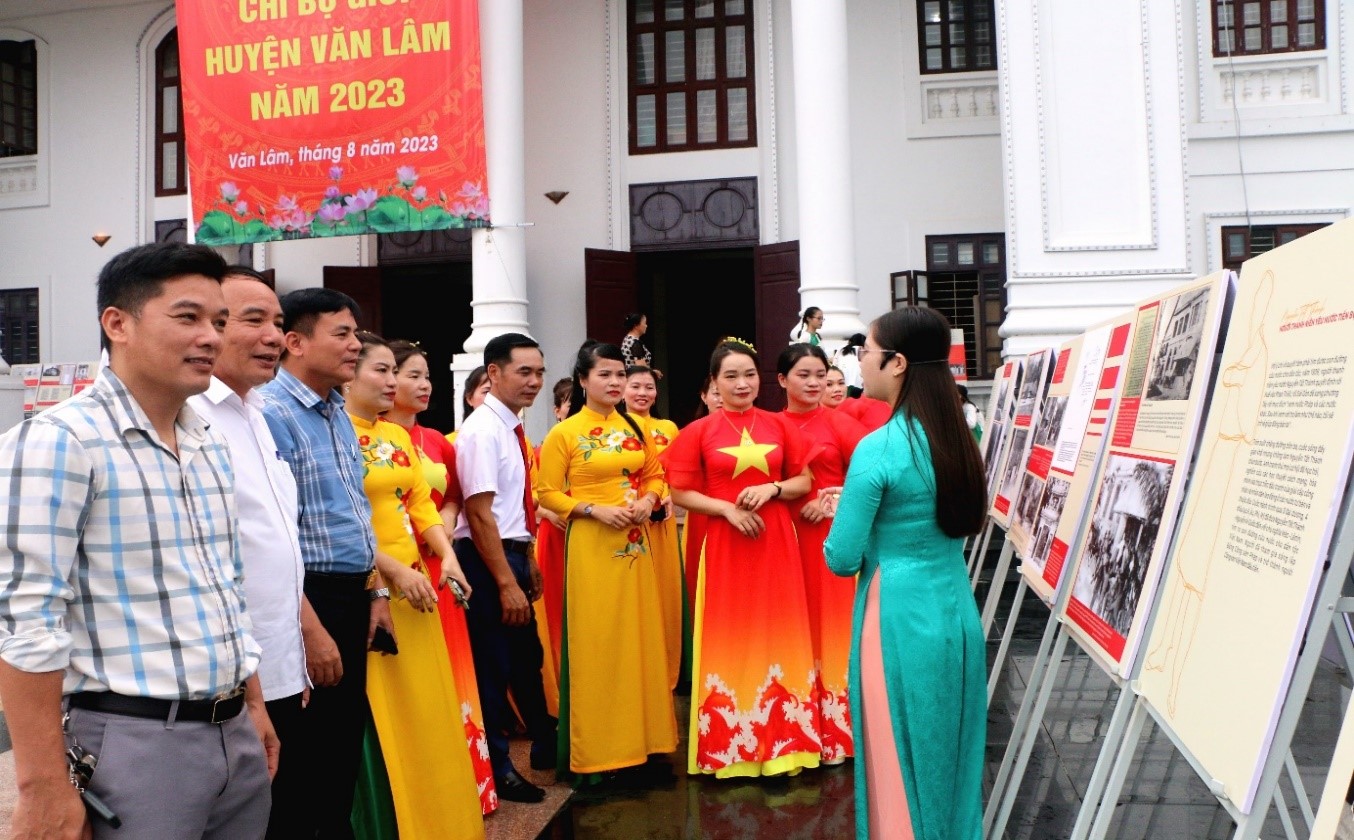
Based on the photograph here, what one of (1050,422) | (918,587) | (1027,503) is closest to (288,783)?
(918,587)

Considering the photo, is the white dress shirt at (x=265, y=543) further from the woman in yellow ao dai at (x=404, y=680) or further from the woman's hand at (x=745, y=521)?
the woman's hand at (x=745, y=521)

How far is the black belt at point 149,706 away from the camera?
180cm

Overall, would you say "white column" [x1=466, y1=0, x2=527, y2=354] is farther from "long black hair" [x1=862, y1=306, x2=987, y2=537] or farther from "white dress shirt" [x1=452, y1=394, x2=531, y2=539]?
"long black hair" [x1=862, y1=306, x2=987, y2=537]

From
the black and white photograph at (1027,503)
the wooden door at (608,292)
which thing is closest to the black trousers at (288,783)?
the black and white photograph at (1027,503)

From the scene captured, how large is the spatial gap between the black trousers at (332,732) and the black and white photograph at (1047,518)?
195cm

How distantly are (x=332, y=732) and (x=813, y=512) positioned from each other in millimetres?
2351

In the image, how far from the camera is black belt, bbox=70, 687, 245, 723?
1798 millimetres

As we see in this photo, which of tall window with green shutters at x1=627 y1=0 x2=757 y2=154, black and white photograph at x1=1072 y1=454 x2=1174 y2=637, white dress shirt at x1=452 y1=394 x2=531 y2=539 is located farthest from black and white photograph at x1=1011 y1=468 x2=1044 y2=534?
tall window with green shutters at x1=627 y1=0 x2=757 y2=154

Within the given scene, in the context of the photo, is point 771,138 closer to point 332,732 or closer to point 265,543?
point 332,732

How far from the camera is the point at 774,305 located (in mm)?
12039

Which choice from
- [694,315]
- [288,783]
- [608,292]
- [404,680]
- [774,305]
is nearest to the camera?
[288,783]

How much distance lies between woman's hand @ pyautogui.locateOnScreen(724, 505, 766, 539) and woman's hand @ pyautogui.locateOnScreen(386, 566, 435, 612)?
147 cm

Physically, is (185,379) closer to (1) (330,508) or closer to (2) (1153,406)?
(1) (330,508)

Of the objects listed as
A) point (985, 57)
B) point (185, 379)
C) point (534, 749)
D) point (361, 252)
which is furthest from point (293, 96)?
point (185, 379)
